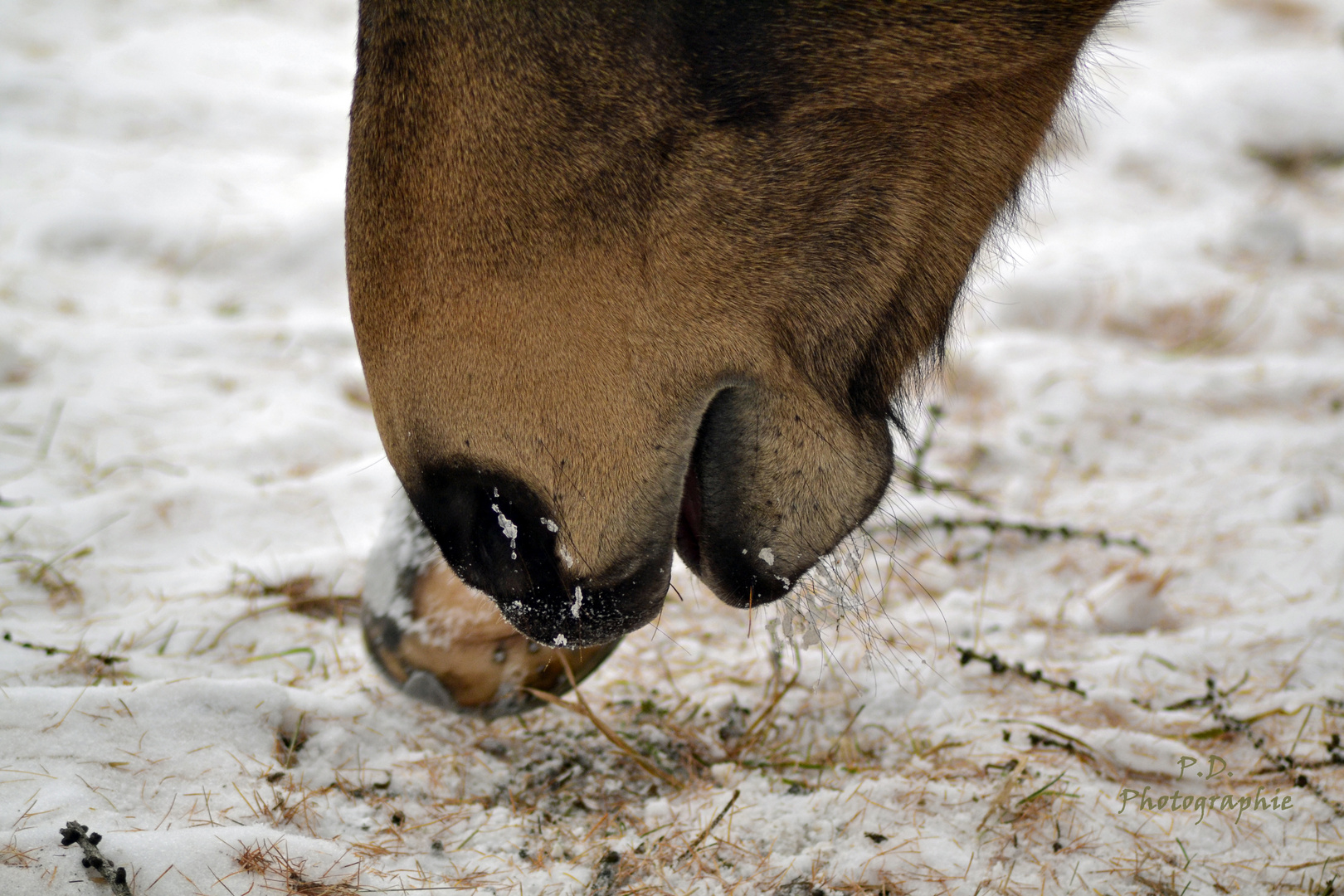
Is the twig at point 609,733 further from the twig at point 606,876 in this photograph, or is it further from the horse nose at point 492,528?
the horse nose at point 492,528

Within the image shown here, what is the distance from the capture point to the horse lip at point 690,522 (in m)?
1.32

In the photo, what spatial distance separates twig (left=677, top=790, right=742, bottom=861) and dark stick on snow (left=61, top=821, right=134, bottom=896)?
69 cm

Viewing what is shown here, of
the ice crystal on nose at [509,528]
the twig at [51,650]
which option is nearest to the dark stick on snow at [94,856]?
the twig at [51,650]

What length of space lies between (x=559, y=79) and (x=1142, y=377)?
→ 2.62 meters

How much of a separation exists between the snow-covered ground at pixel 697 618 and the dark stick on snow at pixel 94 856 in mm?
23

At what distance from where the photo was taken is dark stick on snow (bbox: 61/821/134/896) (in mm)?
1123

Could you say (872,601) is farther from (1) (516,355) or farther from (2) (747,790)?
(1) (516,355)

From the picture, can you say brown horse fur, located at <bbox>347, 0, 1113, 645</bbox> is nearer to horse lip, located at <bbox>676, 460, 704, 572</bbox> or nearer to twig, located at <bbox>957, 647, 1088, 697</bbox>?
horse lip, located at <bbox>676, 460, 704, 572</bbox>

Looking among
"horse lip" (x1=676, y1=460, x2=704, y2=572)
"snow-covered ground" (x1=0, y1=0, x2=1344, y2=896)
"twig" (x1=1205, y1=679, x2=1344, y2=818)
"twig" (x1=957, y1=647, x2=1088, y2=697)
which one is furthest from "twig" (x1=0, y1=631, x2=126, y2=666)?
"twig" (x1=1205, y1=679, x2=1344, y2=818)

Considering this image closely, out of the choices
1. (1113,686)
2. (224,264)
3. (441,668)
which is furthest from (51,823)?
(224,264)

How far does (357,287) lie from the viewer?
1205mm

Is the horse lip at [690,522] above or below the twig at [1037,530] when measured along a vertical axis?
above

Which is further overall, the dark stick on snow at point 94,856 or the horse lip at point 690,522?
the horse lip at point 690,522

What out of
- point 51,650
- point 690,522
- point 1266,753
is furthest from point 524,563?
point 1266,753
